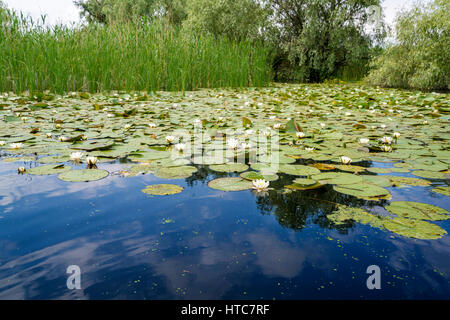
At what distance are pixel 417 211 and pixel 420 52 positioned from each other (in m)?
9.11

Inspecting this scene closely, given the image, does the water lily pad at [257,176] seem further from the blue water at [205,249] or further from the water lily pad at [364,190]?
the water lily pad at [364,190]

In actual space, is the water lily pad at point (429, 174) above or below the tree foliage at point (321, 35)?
below

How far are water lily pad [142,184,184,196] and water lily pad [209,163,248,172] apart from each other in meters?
0.34

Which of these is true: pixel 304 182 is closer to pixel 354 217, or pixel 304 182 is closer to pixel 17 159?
pixel 354 217

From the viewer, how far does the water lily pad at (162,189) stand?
1.35m

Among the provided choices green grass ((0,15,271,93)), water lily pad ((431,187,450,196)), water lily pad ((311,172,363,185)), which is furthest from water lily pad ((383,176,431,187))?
green grass ((0,15,271,93))

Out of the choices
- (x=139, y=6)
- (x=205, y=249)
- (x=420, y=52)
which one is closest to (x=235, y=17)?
(x=420, y=52)

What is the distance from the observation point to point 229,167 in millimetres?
1733

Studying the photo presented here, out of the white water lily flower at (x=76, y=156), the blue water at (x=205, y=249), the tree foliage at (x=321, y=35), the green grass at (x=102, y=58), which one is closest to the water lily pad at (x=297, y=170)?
the blue water at (x=205, y=249)

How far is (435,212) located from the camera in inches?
45.3

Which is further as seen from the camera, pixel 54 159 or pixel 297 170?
pixel 54 159

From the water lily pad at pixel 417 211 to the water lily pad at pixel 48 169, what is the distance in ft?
5.24
